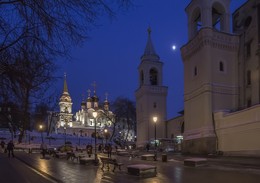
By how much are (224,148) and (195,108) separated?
7.85 meters

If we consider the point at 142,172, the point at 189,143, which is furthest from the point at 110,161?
the point at 189,143

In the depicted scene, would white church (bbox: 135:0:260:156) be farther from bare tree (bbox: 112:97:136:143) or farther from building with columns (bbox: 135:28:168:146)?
bare tree (bbox: 112:97:136:143)

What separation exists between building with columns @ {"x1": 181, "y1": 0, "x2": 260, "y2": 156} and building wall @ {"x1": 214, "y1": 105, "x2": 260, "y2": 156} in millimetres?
107

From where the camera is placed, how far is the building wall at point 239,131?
34.2 meters

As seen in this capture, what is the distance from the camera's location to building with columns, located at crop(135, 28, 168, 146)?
228 feet

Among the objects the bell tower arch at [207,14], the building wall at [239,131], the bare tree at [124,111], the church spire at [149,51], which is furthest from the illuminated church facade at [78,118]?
the building wall at [239,131]

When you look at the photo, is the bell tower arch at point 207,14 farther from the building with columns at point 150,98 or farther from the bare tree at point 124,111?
the bare tree at point 124,111

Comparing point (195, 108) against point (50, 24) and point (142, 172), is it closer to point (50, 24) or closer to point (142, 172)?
point (142, 172)

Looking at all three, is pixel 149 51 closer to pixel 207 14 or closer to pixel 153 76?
pixel 153 76

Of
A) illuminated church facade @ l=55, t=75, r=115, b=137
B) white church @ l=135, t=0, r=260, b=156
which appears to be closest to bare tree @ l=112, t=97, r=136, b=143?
illuminated church facade @ l=55, t=75, r=115, b=137

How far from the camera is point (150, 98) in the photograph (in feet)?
234

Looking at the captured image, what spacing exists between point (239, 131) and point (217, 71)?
9923mm

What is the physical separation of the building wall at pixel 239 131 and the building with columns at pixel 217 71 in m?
0.11

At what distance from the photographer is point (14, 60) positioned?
10359mm
